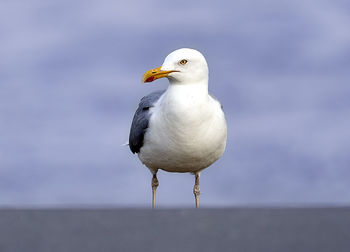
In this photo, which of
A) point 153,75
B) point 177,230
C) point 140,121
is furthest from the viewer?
point 140,121

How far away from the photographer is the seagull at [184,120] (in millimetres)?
5422

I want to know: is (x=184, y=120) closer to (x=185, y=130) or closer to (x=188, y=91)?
(x=185, y=130)

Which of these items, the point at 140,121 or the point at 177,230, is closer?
the point at 177,230

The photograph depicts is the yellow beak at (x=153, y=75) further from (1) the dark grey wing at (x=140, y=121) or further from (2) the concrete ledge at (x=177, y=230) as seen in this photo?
(2) the concrete ledge at (x=177, y=230)

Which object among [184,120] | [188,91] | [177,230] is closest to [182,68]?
[188,91]

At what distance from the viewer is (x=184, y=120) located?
5426mm

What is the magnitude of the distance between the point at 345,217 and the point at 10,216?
6.00ft

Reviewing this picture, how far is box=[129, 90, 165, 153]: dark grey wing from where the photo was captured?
594 centimetres

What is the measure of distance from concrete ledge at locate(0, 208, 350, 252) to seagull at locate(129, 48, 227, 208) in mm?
2350

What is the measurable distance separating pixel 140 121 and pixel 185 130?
72 centimetres

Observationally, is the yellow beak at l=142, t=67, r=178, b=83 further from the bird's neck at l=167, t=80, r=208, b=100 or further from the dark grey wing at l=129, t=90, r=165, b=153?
the dark grey wing at l=129, t=90, r=165, b=153

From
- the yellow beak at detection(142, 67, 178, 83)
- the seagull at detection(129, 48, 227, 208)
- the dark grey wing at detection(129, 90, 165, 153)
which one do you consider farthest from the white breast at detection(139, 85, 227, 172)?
the yellow beak at detection(142, 67, 178, 83)

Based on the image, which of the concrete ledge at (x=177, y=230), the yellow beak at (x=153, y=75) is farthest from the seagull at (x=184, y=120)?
the concrete ledge at (x=177, y=230)

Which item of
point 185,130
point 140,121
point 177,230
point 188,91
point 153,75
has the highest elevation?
point 153,75
